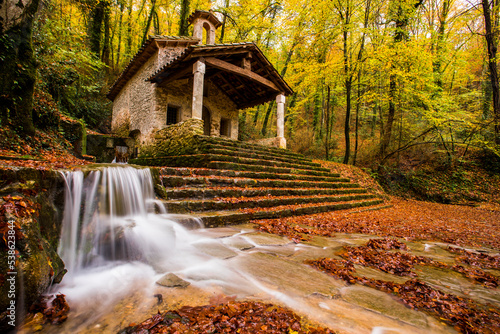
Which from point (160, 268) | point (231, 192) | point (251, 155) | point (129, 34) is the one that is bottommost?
point (160, 268)

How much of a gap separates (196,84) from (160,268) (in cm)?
800

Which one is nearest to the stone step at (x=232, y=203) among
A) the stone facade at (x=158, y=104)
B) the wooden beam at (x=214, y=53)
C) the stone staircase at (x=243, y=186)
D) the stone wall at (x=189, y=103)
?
the stone staircase at (x=243, y=186)

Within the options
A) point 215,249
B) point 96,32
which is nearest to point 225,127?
point 96,32

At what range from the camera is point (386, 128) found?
12820 millimetres

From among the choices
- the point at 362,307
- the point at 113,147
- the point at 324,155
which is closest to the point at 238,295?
the point at 362,307

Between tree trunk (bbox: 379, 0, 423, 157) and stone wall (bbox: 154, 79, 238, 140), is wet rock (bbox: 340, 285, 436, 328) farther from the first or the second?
tree trunk (bbox: 379, 0, 423, 157)

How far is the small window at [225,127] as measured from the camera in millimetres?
14767

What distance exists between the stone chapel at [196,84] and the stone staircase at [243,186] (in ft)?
7.77

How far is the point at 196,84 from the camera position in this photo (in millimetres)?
8742

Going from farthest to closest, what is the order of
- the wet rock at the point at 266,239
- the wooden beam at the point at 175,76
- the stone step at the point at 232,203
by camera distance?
the wooden beam at the point at 175,76
the stone step at the point at 232,203
the wet rock at the point at 266,239

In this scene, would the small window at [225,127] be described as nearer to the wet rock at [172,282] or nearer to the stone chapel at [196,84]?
the stone chapel at [196,84]

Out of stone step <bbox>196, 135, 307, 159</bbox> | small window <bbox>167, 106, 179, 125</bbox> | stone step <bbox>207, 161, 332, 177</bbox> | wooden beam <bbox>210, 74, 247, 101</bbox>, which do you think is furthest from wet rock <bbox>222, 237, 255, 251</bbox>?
wooden beam <bbox>210, 74, 247, 101</bbox>

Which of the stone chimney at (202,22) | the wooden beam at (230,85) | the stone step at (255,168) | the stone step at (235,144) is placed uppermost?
the stone chimney at (202,22)

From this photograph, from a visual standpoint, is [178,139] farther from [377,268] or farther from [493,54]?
[493,54]
